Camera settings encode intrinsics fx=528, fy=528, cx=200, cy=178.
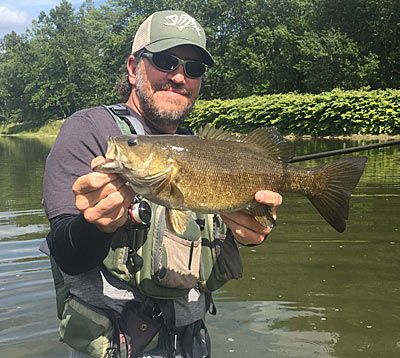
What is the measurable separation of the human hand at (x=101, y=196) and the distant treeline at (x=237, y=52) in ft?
104

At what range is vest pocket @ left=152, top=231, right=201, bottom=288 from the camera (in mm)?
3125

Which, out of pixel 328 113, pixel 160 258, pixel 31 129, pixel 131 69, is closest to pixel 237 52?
pixel 328 113

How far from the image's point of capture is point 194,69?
3701 mm

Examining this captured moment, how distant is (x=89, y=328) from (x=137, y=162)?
48.2 inches

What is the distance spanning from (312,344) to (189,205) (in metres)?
3.65

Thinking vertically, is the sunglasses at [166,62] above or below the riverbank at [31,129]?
below

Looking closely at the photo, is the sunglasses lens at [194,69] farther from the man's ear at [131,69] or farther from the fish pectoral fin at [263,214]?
the fish pectoral fin at [263,214]

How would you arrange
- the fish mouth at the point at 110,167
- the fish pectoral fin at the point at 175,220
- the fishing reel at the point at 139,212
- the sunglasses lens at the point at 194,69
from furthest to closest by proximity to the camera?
Answer: the sunglasses lens at the point at 194,69 → the fishing reel at the point at 139,212 → the fish pectoral fin at the point at 175,220 → the fish mouth at the point at 110,167

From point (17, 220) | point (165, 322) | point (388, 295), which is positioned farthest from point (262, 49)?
point (165, 322)

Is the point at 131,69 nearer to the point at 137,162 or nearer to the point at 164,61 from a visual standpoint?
the point at 164,61

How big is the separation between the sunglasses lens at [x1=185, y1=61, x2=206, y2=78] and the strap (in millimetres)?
550

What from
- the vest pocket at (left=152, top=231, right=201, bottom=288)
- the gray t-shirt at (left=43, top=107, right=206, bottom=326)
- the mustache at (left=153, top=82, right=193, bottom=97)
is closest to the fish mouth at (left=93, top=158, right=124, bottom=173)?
the gray t-shirt at (left=43, top=107, right=206, bottom=326)

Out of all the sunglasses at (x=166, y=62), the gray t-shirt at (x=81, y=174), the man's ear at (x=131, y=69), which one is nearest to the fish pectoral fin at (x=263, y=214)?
the gray t-shirt at (x=81, y=174)

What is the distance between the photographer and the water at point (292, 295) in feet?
18.5
